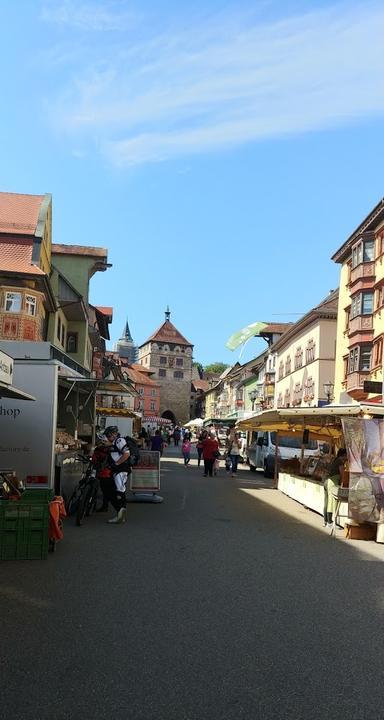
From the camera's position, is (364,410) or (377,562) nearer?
(377,562)

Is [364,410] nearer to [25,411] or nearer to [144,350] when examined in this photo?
[25,411]

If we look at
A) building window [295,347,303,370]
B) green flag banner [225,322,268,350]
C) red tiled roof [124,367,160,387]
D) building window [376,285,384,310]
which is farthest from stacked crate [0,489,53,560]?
red tiled roof [124,367,160,387]

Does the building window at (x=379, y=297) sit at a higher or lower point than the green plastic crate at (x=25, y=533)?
higher

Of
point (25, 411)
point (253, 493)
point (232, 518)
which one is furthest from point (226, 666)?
point (253, 493)

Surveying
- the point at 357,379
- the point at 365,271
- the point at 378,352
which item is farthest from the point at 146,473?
the point at 365,271

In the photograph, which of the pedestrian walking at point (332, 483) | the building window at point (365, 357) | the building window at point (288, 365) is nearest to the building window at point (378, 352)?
the building window at point (365, 357)

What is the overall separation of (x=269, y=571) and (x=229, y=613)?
7.18ft

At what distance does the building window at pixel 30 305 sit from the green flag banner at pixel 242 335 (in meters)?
36.2

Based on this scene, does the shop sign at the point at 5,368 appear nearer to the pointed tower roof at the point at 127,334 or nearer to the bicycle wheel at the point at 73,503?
the bicycle wheel at the point at 73,503

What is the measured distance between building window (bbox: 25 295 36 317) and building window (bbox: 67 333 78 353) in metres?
13.8

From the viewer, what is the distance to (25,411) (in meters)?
12.1

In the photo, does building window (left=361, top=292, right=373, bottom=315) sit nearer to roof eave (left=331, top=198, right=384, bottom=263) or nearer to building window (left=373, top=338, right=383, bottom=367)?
building window (left=373, top=338, right=383, bottom=367)

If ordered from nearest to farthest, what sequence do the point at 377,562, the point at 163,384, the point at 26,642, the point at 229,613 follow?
the point at 26,642 → the point at 229,613 → the point at 377,562 → the point at 163,384

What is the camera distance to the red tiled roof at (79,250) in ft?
163
